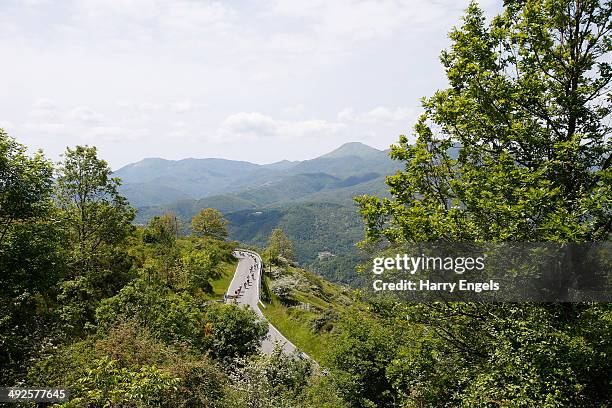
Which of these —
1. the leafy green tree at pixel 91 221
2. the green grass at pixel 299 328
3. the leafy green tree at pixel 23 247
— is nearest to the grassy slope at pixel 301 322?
the green grass at pixel 299 328

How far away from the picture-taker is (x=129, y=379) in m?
11.7

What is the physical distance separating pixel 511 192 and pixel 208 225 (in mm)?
90527

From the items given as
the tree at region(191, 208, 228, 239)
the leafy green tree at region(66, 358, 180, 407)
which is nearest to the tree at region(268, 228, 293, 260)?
the tree at region(191, 208, 228, 239)

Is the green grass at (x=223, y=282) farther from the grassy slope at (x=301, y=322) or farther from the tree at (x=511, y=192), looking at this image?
the tree at (x=511, y=192)

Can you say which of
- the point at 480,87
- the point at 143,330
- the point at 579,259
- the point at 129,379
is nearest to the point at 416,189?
the point at 480,87

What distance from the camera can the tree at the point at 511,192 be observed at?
9.09 meters

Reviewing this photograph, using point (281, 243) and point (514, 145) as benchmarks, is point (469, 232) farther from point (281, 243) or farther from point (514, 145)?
point (281, 243)

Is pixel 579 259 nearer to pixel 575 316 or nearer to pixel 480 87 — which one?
pixel 575 316

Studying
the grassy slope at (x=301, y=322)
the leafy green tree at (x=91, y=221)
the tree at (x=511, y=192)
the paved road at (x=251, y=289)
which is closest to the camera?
the tree at (x=511, y=192)

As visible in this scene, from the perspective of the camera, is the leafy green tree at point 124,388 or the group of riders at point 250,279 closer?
the leafy green tree at point 124,388

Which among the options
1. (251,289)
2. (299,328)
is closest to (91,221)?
(299,328)

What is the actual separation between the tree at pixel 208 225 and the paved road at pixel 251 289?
10.7 metres

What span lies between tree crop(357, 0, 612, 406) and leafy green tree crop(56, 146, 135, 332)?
1911 centimetres

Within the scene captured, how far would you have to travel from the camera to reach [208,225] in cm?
9506
